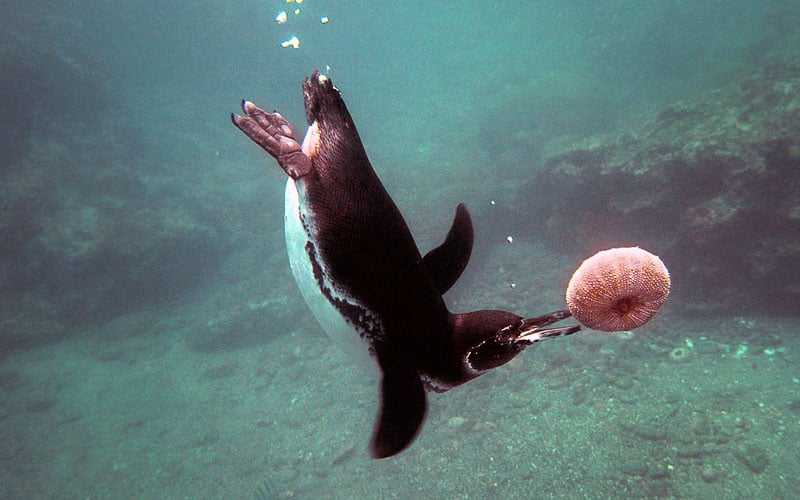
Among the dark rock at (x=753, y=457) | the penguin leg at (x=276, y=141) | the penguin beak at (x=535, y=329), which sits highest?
the penguin leg at (x=276, y=141)

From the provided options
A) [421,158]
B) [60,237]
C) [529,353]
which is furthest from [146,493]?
[421,158]

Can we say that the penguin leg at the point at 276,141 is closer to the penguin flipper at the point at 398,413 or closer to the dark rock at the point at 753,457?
the penguin flipper at the point at 398,413

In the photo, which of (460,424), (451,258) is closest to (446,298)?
(460,424)

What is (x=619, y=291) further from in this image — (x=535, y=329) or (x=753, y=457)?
(x=753, y=457)

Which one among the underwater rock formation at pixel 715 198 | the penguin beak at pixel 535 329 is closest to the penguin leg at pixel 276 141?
the penguin beak at pixel 535 329

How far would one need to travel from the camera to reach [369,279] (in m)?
1.05

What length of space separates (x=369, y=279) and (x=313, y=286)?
0.19m

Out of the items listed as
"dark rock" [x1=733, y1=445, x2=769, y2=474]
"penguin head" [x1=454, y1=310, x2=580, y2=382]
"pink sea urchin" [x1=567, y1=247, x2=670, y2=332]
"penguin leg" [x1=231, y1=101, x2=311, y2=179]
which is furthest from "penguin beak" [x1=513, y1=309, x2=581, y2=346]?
"dark rock" [x1=733, y1=445, x2=769, y2=474]

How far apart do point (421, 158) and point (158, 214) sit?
17.0 m

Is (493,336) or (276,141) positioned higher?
(276,141)

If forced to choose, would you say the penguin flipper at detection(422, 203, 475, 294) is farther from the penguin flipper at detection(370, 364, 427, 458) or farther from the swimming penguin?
the penguin flipper at detection(370, 364, 427, 458)

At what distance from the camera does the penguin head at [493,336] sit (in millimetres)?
1107

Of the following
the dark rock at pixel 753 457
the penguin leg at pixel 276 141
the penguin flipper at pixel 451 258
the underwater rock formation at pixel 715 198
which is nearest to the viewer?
the penguin leg at pixel 276 141

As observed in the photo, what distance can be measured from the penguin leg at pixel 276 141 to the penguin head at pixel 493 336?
2.14ft
